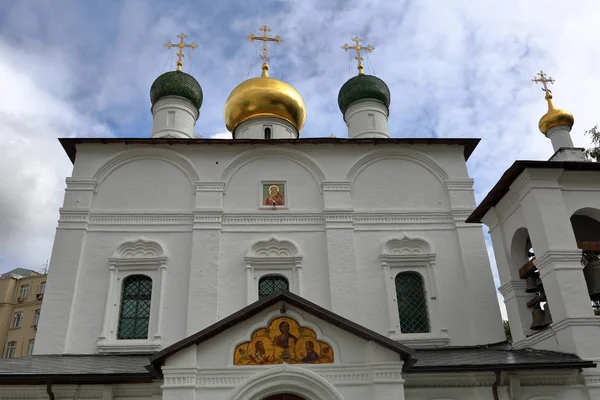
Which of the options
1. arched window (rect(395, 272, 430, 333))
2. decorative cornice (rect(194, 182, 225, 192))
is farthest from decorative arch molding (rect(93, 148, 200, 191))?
arched window (rect(395, 272, 430, 333))

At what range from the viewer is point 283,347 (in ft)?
21.9

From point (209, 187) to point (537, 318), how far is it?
20.3ft

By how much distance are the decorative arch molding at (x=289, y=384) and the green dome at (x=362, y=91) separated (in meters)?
8.73

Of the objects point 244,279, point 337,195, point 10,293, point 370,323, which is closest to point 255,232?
point 244,279

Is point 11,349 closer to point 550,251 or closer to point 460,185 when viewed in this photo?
point 460,185

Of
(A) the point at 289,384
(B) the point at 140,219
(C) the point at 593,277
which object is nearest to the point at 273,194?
(B) the point at 140,219

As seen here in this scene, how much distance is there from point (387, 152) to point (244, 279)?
3.95m

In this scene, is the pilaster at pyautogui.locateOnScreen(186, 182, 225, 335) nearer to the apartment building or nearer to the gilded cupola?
the gilded cupola

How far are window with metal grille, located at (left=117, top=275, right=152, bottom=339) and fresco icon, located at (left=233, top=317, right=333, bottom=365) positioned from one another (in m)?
3.77

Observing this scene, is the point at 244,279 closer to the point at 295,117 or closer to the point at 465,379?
the point at 465,379

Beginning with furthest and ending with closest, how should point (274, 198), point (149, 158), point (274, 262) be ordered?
1. point (149, 158)
2. point (274, 198)
3. point (274, 262)

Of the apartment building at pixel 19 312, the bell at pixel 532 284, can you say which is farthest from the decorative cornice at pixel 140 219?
the apartment building at pixel 19 312

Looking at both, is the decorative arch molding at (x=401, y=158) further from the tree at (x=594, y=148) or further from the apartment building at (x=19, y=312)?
the apartment building at (x=19, y=312)

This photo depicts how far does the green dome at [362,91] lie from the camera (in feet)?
45.5
